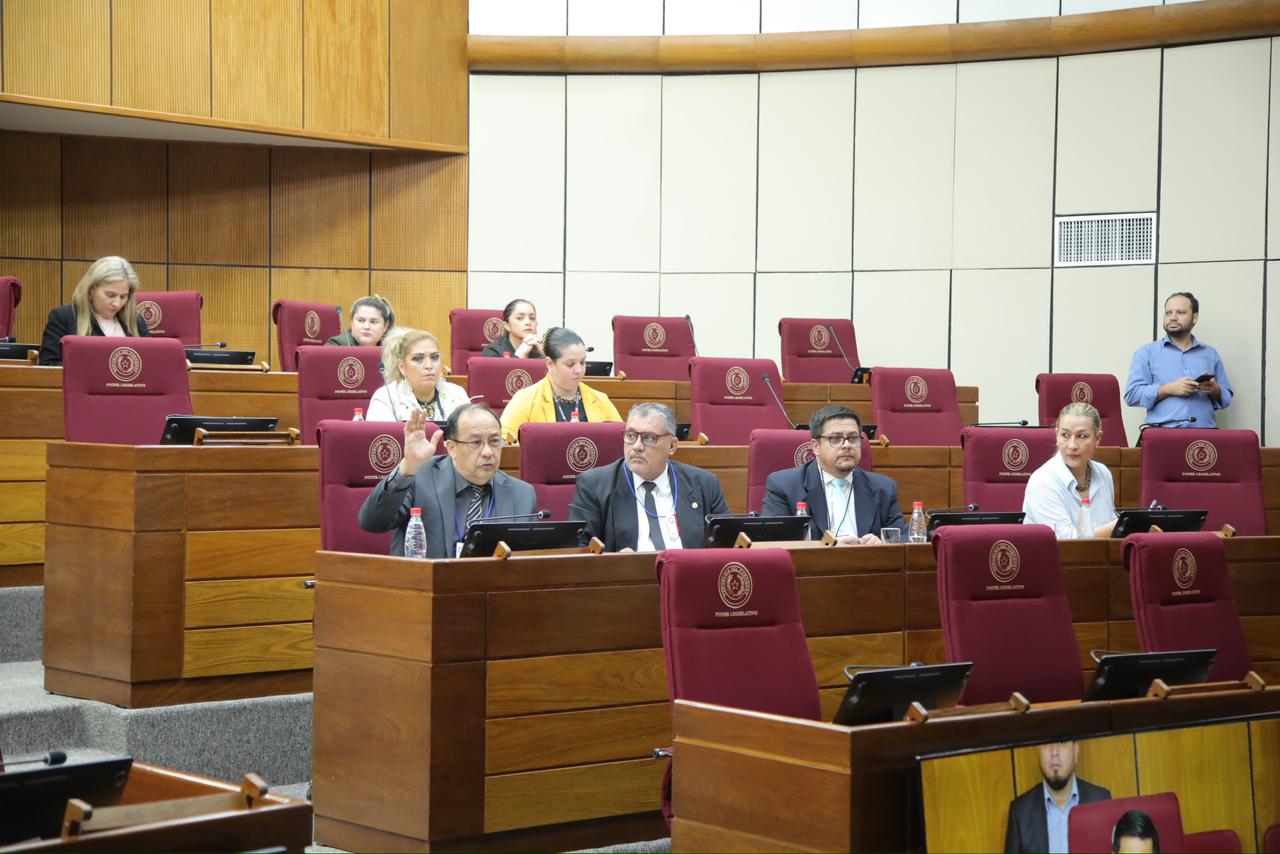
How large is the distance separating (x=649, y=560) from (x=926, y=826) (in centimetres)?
127

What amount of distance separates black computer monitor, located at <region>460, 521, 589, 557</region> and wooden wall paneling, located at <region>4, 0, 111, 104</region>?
201 inches

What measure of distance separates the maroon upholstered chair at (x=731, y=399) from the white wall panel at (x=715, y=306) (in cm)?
241

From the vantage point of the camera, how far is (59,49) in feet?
23.6

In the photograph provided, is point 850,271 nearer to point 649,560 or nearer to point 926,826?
point 649,560

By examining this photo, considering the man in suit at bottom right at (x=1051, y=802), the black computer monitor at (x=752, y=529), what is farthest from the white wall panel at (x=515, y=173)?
the man in suit at bottom right at (x=1051, y=802)

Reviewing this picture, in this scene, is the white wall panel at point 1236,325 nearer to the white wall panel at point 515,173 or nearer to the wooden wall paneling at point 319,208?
the white wall panel at point 515,173

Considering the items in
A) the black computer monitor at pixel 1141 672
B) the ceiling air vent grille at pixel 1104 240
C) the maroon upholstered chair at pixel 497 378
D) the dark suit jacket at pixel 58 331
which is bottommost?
→ the black computer monitor at pixel 1141 672

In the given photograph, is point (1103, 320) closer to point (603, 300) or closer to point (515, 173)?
point (603, 300)

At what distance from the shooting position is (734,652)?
2.88 meters

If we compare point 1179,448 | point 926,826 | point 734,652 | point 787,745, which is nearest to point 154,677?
point 734,652

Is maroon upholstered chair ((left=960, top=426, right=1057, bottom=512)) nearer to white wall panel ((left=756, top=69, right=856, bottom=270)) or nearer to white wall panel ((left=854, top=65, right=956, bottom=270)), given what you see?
white wall panel ((left=854, top=65, right=956, bottom=270))

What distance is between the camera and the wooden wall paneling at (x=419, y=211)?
8727 mm

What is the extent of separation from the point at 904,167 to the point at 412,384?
4316mm

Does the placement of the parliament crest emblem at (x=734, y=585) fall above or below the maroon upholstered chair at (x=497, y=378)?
below
